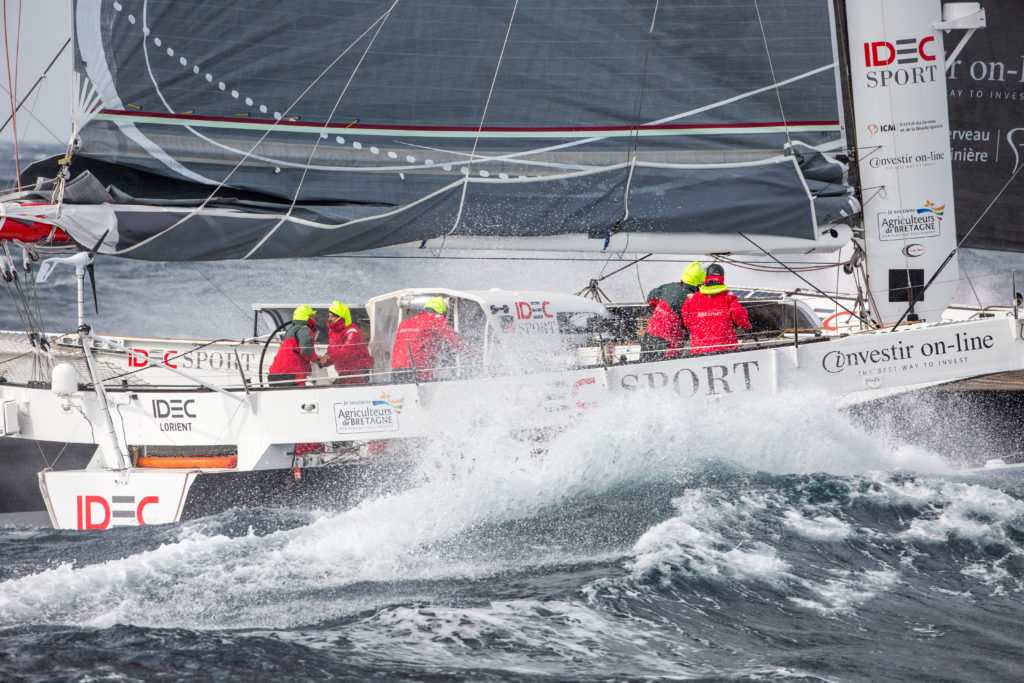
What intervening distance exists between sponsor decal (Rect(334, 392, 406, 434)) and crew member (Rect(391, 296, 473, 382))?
286 millimetres

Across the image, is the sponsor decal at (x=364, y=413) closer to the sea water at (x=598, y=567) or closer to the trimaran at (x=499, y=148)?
the sea water at (x=598, y=567)

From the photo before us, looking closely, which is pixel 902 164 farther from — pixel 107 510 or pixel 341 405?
pixel 107 510

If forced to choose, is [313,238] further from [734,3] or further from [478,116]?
[734,3]

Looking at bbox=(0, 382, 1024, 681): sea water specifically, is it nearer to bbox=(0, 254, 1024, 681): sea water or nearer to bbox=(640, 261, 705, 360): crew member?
bbox=(0, 254, 1024, 681): sea water

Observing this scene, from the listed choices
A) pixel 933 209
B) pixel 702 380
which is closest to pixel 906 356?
pixel 702 380

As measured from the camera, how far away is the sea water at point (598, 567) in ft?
15.2

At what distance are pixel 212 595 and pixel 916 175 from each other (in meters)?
6.45

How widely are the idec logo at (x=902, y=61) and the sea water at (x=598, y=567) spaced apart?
8.89ft

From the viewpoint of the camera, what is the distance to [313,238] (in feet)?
26.2

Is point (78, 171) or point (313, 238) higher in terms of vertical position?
point (78, 171)

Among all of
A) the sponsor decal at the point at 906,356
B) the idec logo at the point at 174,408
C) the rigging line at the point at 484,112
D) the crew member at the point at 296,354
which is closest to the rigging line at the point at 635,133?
the rigging line at the point at 484,112

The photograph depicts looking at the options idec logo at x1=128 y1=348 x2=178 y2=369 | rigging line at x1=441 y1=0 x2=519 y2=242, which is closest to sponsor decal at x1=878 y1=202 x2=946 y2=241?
rigging line at x1=441 y1=0 x2=519 y2=242

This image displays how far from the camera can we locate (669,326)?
8023mm

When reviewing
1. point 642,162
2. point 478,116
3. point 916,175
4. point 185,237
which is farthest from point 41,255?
point 916,175
